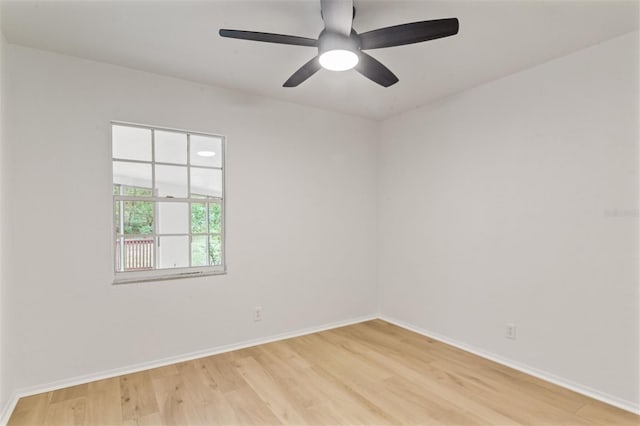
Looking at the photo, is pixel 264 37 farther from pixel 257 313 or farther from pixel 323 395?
pixel 257 313

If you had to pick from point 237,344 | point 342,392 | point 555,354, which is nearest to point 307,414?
point 342,392

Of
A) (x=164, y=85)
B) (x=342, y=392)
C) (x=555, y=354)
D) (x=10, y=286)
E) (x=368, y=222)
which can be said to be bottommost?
(x=342, y=392)

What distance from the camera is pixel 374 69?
218cm

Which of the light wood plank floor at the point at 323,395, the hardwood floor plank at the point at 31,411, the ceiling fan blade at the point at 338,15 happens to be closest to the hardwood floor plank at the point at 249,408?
the light wood plank floor at the point at 323,395

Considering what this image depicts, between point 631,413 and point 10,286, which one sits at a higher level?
point 10,286

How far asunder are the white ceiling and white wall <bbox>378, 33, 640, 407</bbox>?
0.31 meters

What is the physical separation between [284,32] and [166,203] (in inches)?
72.2

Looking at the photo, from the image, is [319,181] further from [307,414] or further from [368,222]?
[307,414]

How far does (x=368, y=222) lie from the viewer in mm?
4414

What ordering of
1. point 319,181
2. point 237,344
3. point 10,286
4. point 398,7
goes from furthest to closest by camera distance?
point 319,181 < point 237,344 < point 10,286 < point 398,7

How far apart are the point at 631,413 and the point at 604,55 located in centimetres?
245

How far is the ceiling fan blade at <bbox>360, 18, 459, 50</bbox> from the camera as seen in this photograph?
167 centimetres

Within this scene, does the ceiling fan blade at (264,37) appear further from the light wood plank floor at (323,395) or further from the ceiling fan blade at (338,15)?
the light wood plank floor at (323,395)

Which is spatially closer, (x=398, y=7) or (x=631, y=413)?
(x=398, y=7)
